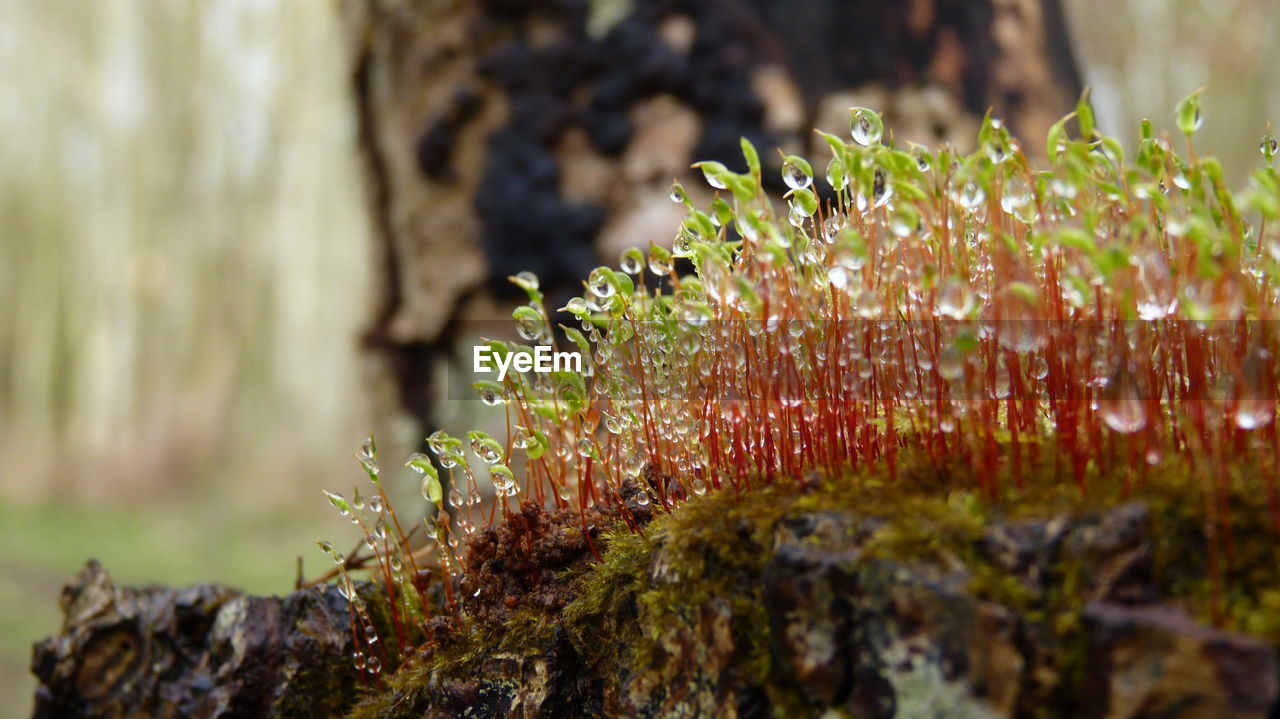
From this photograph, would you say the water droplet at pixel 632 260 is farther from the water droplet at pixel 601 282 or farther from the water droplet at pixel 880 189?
the water droplet at pixel 880 189

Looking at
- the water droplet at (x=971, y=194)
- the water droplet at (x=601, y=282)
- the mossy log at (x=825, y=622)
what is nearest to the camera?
the mossy log at (x=825, y=622)

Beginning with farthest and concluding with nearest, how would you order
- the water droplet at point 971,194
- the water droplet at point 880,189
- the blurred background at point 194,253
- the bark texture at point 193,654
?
1. the blurred background at point 194,253
2. the bark texture at point 193,654
3. the water droplet at point 880,189
4. the water droplet at point 971,194

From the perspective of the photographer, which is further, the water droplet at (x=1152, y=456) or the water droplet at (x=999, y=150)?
the water droplet at (x=999, y=150)

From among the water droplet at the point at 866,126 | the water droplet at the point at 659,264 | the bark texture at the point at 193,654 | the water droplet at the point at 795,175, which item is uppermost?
the water droplet at the point at 866,126

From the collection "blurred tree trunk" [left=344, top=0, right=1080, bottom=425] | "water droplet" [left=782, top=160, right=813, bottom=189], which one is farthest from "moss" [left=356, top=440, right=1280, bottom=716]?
"blurred tree trunk" [left=344, top=0, right=1080, bottom=425]

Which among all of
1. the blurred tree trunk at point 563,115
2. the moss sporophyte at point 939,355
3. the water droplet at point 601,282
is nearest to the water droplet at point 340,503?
the moss sporophyte at point 939,355

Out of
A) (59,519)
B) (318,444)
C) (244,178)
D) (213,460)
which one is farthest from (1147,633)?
(59,519)

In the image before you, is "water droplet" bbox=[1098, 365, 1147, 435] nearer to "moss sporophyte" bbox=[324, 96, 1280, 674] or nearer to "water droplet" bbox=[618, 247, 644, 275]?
"moss sporophyte" bbox=[324, 96, 1280, 674]

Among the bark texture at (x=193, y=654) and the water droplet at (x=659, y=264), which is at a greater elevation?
the water droplet at (x=659, y=264)

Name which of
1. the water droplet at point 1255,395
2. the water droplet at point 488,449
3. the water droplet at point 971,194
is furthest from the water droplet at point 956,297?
the water droplet at point 488,449
